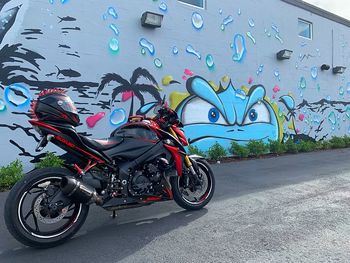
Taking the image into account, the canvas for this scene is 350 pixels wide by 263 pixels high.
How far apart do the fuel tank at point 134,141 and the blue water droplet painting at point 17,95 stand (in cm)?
368

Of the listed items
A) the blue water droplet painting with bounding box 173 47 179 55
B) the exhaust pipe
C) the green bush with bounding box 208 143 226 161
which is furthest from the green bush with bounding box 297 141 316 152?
the exhaust pipe

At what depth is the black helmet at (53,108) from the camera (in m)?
3.52

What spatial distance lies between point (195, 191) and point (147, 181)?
0.94 metres

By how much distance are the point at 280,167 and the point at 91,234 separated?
19.3 feet

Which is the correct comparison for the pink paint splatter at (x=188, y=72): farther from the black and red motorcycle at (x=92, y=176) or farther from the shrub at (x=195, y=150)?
the black and red motorcycle at (x=92, y=176)

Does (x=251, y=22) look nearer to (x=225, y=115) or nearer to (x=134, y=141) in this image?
(x=225, y=115)

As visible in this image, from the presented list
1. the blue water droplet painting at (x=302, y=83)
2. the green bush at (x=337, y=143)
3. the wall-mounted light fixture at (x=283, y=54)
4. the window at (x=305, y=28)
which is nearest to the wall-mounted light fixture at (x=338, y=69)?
the window at (x=305, y=28)

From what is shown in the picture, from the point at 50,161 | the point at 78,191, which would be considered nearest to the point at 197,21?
the point at 50,161

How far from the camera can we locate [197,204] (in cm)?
481

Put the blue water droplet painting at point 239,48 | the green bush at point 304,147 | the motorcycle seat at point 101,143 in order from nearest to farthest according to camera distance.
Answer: the motorcycle seat at point 101,143, the blue water droplet painting at point 239,48, the green bush at point 304,147

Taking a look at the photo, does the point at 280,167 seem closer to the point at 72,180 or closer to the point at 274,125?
the point at 274,125

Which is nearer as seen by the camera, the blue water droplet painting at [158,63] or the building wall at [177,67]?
the building wall at [177,67]

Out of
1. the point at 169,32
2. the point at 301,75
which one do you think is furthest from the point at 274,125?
the point at 169,32

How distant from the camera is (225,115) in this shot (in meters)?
10.8
